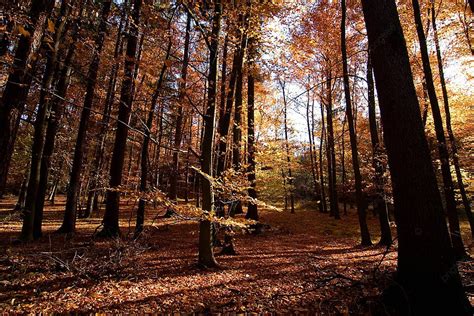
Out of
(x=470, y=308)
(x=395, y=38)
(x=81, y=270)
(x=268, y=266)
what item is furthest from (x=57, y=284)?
(x=395, y=38)

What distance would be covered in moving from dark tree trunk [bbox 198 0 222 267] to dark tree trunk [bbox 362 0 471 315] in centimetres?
352

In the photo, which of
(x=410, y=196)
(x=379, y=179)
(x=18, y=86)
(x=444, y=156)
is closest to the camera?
(x=410, y=196)

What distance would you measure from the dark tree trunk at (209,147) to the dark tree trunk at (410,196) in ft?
11.5

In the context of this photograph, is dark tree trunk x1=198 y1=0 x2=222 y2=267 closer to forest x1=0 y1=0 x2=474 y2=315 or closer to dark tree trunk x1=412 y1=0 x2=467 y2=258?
forest x1=0 y1=0 x2=474 y2=315

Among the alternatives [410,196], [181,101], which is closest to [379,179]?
[410,196]

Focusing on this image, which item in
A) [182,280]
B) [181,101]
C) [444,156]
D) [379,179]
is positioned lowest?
[182,280]

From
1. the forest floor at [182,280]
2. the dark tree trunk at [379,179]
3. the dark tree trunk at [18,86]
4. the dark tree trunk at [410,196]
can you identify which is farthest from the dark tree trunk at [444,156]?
the dark tree trunk at [18,86]

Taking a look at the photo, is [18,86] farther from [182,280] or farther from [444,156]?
[444,156]

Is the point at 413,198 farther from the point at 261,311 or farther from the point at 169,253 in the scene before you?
the point at 169,253

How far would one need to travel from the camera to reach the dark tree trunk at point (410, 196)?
11.0 feet

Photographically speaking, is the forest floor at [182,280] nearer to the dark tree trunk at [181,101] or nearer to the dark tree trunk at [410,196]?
the dark tree trunk at [410,196]

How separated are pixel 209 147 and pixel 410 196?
13.7ft

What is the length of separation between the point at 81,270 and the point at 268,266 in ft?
14.4

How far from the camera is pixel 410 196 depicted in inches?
140
